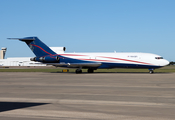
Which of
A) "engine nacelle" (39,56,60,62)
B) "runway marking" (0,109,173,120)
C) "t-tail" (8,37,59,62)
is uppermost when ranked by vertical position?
"t-tail" (8,37,59,62)

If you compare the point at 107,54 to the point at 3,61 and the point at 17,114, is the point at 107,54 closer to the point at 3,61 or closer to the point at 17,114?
the point at 17,114

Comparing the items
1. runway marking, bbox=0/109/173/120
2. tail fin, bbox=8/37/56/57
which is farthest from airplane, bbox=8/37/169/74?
runway marking, bbox=0/109/173/120

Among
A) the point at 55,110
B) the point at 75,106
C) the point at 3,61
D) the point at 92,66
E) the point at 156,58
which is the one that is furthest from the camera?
the point at 3,61

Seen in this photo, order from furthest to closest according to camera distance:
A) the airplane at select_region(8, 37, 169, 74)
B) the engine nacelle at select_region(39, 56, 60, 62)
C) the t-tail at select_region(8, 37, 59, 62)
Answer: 1. the t-tail at select_region(8, 37, 59, 62)
2. the engine nacelle at select_region(39, 56, 60, 62)
3. the airplane at select_region(8, 37, 169, 74)

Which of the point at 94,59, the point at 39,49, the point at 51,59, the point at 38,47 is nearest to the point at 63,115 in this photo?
the point at 94,59

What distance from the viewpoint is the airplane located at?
42250 millimetres

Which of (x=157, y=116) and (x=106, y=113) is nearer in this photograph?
(x=157, y=116)

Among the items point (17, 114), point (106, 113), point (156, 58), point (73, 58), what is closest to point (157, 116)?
point (106, 113)

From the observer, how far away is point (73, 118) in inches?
314

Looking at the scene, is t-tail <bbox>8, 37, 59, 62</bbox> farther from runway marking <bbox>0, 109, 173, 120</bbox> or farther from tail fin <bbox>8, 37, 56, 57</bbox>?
runway marking <bbox>0, 109, 173, 120</bbox>

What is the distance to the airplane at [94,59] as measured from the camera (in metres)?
42.2

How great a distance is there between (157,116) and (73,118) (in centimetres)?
273

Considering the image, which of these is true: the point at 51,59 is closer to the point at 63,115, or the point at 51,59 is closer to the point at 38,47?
the point at 38,47

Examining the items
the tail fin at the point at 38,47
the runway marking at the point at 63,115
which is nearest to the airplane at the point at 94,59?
the tail fin at the point at 38,47
